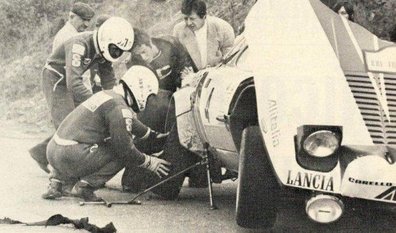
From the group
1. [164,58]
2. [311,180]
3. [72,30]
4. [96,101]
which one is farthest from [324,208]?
[72,30]

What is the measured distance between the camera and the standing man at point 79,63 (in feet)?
26.6

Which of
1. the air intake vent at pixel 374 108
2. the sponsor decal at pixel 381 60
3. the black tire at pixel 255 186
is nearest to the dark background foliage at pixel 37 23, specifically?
the black tire at pixel 255 186

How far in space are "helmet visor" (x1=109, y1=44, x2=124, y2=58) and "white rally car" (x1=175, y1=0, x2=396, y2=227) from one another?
189 centimetres

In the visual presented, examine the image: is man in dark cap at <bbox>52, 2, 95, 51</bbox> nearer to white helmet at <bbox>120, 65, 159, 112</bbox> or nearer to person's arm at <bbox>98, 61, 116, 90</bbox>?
person's arm at <bbox>98, 61, 116, 90</bbox>

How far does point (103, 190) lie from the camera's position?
793cm

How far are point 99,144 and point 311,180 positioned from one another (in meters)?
2.76

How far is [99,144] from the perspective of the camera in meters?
7.32

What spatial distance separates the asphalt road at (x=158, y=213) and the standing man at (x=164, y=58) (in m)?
1.10

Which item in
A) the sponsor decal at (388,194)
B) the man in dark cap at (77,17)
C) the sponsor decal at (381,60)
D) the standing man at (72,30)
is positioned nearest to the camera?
the sponsor decal at (388,194)

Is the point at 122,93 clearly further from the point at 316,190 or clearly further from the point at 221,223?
the point at 316,190

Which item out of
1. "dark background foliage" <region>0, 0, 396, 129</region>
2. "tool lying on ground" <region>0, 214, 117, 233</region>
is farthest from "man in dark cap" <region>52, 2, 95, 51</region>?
"tool lying on ground" <region>0, 214, 117, 233</region>

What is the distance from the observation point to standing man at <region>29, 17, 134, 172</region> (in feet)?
26.6

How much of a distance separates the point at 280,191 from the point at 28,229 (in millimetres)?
1854

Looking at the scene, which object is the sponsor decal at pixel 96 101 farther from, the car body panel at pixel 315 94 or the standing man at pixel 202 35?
the standing man at pixel 202 35
